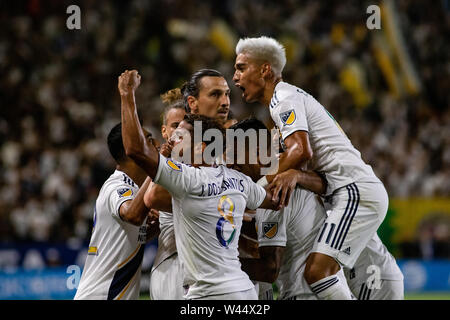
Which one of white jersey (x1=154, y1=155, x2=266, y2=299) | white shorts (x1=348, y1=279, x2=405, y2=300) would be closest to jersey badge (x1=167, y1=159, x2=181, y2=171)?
white jersey (x1=154, y1=155, x2=266, y2=299)

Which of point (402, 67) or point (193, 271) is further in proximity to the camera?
point (402, 67)

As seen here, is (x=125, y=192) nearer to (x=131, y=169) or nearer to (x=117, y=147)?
(x=131, y=169)

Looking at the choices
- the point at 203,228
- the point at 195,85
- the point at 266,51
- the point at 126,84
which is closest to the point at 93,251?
the point at 203,228

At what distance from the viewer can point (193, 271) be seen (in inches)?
181

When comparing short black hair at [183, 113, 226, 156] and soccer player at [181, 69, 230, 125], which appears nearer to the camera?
short black hair at [183, 113, 226, 156]

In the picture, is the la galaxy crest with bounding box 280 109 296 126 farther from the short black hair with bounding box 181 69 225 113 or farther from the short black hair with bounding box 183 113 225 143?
the short black hair with bounding box 181 69 225 113

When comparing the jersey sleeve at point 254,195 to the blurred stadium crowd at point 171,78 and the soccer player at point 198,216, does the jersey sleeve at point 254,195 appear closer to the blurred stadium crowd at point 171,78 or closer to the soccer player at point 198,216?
the soccer player at point 198,216

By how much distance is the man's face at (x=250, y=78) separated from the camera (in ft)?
20.4

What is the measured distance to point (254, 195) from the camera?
5.00m

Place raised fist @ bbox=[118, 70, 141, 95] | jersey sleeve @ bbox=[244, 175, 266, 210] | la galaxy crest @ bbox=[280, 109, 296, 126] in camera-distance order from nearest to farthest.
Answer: raised fist @ bbox=[118, 70, 141, 95], jersey sleeve @ bbox=[244, 175, 266, 210], la galaxy crest @ bbox=[280, 109, 296, 126]

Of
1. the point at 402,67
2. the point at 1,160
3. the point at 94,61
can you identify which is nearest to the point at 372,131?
the point at 402,67

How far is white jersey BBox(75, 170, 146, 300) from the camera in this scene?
534 centimetres
